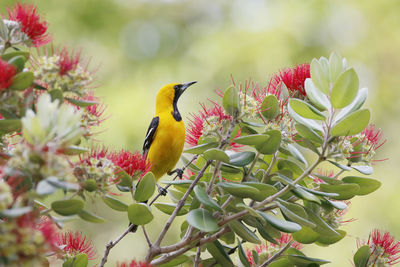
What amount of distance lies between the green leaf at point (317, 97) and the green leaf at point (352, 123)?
0.10m

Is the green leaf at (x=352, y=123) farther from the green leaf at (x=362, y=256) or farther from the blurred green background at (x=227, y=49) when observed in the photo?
the blurred green background at (x=227, y=49)

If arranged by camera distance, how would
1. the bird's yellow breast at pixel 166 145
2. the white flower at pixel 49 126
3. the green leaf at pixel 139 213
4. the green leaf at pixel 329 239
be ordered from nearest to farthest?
the white flower at pixel 49 126 → the green leaf at pixel 139 213 → the green leaf at pixel 329 239 → the bird's yellow breast at pixel 166 145

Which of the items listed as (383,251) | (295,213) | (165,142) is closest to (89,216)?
(295,213)

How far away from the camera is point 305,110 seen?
1.29 metres

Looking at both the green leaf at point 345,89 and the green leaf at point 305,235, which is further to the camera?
the green leaf at point 305,235

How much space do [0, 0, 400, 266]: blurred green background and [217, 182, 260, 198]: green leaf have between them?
3.82 meters

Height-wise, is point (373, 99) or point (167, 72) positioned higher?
point (373, 99)

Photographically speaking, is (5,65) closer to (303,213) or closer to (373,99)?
(303,213)

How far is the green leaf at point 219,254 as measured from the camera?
1.39 metres

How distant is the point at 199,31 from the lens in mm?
6582

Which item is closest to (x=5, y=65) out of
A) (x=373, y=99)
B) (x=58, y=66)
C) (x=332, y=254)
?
(x=58, y=66)

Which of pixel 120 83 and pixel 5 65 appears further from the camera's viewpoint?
pixel 120 83

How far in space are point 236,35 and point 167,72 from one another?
3.01 ft

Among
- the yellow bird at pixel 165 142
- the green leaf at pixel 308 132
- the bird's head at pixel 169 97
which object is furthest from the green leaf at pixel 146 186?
the bird's head at pixel 169 97
